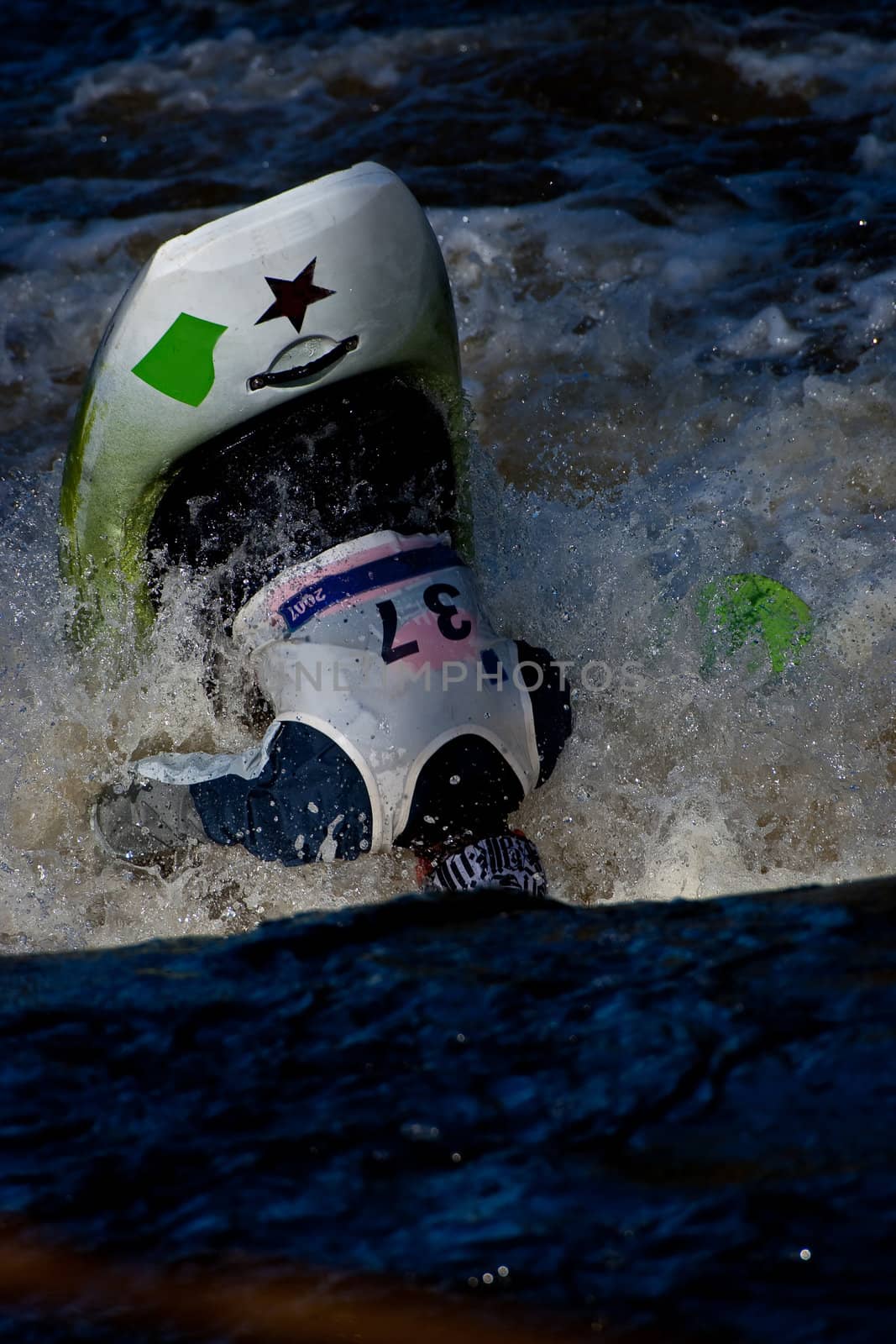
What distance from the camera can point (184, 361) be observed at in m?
2.77

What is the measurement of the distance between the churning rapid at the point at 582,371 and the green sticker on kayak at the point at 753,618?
0.04 metres

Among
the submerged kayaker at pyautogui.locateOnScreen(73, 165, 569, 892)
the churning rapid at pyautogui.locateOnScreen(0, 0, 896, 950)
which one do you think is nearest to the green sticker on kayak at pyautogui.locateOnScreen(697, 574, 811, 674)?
the churning rapid at pyautogui.locateOnScreen(0, 0, 896, 950)

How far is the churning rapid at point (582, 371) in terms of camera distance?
316 cm

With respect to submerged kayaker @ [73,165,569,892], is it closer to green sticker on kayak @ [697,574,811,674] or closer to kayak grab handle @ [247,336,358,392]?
kayak grab handle @ [247,336,358,392]

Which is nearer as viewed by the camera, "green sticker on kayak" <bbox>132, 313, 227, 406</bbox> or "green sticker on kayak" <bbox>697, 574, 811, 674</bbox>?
"green sticker on kayak" <bbox>132, 313, 227, 406</bbox>

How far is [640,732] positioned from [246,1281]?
2.08 m

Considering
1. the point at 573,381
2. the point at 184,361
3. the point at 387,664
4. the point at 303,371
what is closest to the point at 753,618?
the point at 387,664

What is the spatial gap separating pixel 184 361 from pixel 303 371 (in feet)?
0.79

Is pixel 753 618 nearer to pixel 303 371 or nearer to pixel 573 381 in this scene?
pixel 303 371

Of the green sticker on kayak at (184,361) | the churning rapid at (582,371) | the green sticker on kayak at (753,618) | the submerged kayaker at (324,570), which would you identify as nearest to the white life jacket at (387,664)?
the submerged kayaker at (324,570)

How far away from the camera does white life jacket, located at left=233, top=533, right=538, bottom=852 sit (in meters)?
2.71

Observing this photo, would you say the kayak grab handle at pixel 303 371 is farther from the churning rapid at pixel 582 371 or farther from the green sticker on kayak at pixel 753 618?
the green sticker on kayak at pixel 753 618

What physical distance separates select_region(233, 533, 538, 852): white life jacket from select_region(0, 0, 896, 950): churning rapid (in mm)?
323

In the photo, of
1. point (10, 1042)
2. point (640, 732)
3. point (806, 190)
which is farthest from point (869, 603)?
point (806, 190)
